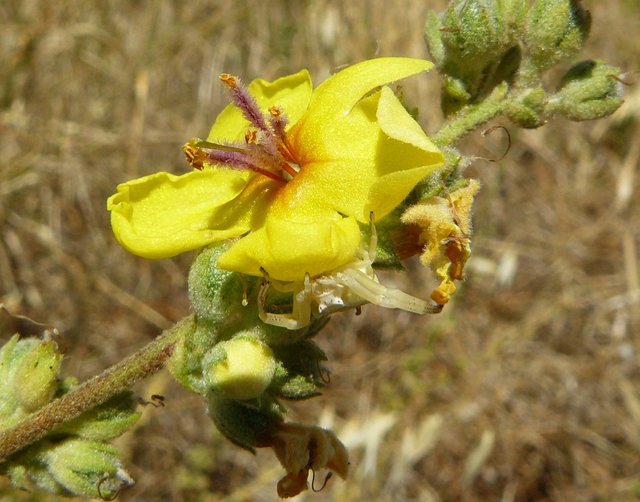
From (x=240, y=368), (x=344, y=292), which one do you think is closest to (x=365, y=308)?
(x=240, y=368)

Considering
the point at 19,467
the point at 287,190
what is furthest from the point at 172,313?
the point at 287,190

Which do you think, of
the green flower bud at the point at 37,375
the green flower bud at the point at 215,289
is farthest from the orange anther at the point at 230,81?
the green flower bud at the point at 37,375

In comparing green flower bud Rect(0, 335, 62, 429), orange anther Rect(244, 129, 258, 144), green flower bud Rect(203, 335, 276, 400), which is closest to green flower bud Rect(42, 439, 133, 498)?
green flower bud Rect(0, 335, 62, 429)

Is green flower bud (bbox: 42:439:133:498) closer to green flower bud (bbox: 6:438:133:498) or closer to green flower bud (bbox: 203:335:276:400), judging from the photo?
green flower bud (bbox: 6:438:133:498)

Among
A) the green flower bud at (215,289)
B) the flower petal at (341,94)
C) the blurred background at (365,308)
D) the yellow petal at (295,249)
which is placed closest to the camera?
the yellow petal at (295,249)

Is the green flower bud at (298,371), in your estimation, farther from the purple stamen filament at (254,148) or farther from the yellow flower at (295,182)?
the purple stamen filament at (254,148)

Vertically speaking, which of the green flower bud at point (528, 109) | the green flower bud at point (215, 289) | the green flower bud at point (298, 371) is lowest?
the green flower bud at point (298, 371)

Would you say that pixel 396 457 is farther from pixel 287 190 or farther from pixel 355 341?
pixel 287 190
